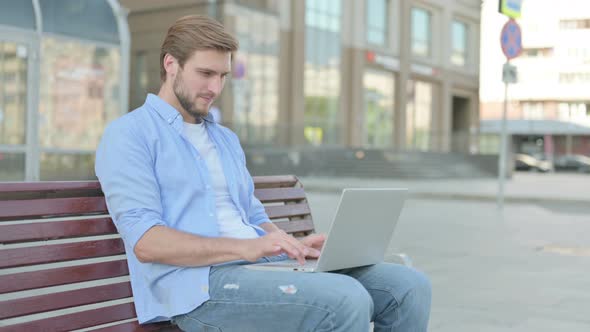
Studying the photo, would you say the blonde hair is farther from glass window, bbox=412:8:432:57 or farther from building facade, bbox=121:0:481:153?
glass window, bbox=412:8:432:57

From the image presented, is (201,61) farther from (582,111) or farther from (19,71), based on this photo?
(582,111)

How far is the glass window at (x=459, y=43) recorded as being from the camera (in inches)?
2069

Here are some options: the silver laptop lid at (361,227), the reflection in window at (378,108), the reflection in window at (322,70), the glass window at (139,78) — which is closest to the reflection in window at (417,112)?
the reflection in window at (378,108)

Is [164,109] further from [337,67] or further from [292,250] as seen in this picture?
[337,67]

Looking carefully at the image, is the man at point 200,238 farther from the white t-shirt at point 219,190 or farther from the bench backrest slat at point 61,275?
the bench backrest slat at point 61,275

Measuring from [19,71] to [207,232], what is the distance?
12470 millimetres

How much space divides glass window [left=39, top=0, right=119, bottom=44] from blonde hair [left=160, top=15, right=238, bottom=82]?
12548mm

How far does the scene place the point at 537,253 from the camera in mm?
8562

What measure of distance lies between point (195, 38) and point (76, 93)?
14091 mm

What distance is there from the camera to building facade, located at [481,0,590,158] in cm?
8319

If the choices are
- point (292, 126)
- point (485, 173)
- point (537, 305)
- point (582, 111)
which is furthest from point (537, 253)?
point (582, 111)

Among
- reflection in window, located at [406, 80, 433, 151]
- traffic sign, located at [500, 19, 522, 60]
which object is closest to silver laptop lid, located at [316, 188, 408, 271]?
traffic sign, located at [500, 19, 522, 60]

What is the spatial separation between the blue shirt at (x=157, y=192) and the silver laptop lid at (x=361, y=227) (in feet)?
1.48

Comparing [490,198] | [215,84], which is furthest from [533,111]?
[215,84]
